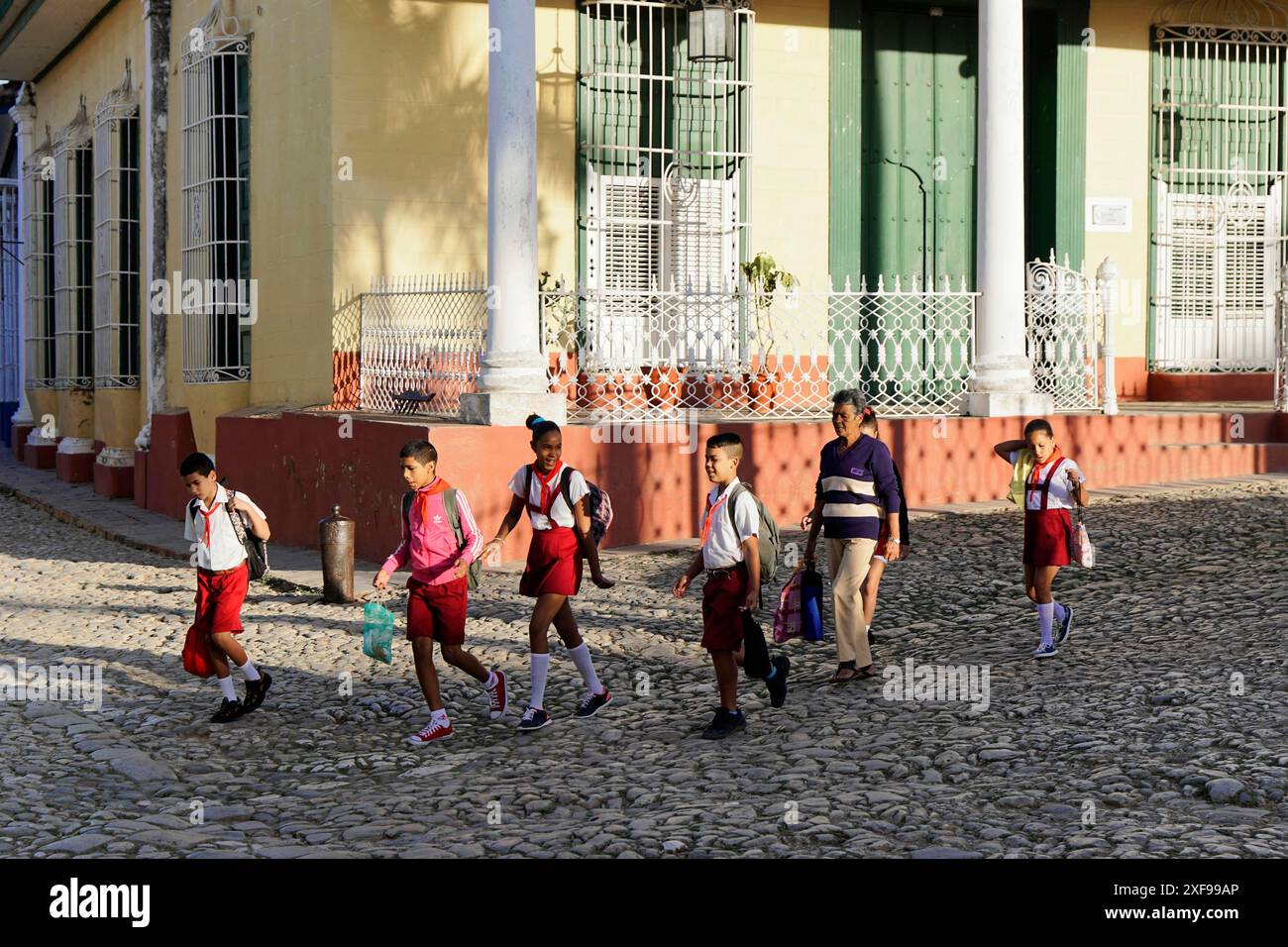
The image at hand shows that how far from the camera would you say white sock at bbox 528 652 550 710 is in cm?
737

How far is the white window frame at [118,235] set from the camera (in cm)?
1853

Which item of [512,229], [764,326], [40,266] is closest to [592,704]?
[512,229]

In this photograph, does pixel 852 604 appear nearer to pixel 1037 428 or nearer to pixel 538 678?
pixel 1037 428

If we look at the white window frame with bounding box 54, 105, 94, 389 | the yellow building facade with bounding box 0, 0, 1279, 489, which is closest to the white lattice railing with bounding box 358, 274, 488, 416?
the yellow building facade with bounding box 0, 0, 1279, 489

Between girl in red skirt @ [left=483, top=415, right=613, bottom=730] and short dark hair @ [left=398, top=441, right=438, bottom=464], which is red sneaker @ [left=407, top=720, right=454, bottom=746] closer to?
girl in red skirt @ [left=483, top=415, right=613, bottom=730]

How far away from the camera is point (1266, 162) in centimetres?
1633

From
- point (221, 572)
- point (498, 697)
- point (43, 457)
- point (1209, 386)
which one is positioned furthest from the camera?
point (43, 457)

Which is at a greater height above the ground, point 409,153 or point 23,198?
point 23,198

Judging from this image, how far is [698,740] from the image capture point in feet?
22.9

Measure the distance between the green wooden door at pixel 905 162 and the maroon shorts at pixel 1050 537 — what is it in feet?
23.1

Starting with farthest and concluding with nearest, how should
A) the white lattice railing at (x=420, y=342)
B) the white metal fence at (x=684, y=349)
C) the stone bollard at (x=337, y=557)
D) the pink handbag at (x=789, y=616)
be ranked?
the white metal fence at (x=684, y=349), the white lattice railing at (x=420, y=342), the stone bollard at (x=337, y=557), the pink handbag at (x=789, y=616)

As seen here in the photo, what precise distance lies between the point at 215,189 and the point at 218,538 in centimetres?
828

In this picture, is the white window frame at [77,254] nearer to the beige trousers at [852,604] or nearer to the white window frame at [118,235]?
the white window frame at [118,235]

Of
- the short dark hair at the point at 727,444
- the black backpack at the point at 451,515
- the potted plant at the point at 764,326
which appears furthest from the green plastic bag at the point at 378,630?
the potted plant at the point at 764,326
